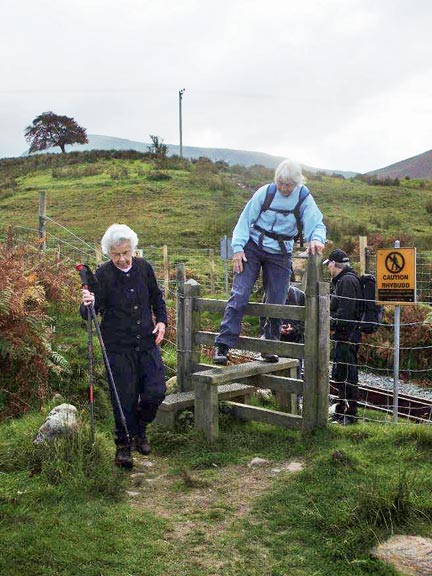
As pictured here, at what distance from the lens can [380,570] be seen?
12.7 feet

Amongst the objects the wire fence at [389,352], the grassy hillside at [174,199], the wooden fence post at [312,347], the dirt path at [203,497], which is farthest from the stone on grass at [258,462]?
the grassy hillside at [174,199]

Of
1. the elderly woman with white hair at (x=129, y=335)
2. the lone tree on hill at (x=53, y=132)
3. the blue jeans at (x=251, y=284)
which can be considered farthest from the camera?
the lone tree on hill at (x=53, y=132)

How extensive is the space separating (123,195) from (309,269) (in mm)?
28883

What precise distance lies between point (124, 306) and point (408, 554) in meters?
3.00

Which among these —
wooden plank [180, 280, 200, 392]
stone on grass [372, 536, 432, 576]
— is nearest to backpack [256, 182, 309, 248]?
wooden plank [180, 280, 200, 392]

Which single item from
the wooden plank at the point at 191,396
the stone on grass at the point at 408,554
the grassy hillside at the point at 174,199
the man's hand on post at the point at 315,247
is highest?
the grassy hillside at the point at 174,199

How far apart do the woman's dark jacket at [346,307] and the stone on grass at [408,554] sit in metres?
4.23

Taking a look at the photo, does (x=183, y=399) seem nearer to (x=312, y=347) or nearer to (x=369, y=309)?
(x=312, y=347)

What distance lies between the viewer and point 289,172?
6.29m

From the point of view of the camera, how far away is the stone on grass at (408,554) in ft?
12.6

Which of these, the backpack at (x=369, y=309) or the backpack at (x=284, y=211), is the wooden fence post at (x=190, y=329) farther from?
the backpack at (x=369, y=309)

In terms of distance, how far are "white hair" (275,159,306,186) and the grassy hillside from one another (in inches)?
725

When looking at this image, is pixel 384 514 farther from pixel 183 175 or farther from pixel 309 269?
pixel 183 175

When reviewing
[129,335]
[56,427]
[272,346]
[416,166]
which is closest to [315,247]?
[272,346]
